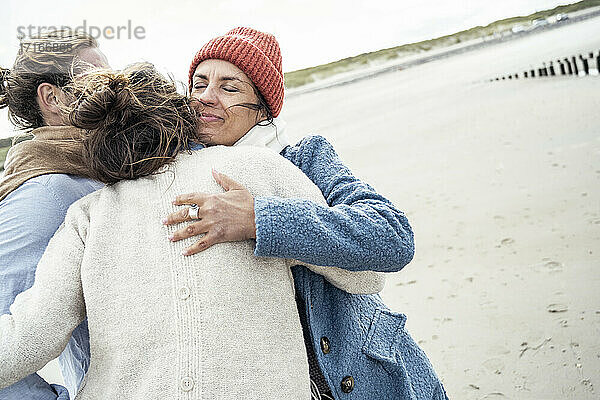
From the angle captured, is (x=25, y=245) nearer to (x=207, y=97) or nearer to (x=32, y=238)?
(x=32, y=238)

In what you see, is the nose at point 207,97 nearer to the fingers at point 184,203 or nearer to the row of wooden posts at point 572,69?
the fingers at point 184,203

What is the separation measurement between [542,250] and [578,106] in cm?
692

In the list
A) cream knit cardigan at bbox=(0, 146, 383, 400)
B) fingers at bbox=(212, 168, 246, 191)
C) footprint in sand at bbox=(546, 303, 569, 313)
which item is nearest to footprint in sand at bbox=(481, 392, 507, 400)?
footprint in sand at bbox=(546, 303, 569, 313)

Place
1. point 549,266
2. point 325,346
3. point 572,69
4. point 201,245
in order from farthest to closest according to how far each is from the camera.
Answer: point 572,69 → point 549,266 → point 325,346 → point 201,245

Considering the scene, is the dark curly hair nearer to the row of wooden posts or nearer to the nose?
the nose

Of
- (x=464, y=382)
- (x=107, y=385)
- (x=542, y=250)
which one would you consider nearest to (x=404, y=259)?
(x=107, y=385)

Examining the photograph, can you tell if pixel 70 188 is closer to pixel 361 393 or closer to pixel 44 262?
pixel 44 262

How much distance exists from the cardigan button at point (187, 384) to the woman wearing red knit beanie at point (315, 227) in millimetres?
288

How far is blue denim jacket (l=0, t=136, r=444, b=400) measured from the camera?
1.49 meters

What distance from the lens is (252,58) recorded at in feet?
7.04

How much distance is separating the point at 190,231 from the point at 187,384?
346mm

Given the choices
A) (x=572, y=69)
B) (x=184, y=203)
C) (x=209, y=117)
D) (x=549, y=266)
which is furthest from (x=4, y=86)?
(x=572, y=69)

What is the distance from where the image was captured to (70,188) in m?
1.81

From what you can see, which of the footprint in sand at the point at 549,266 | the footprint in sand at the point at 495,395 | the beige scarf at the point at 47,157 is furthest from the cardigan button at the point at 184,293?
the footprint in sand at the point at 549,266
